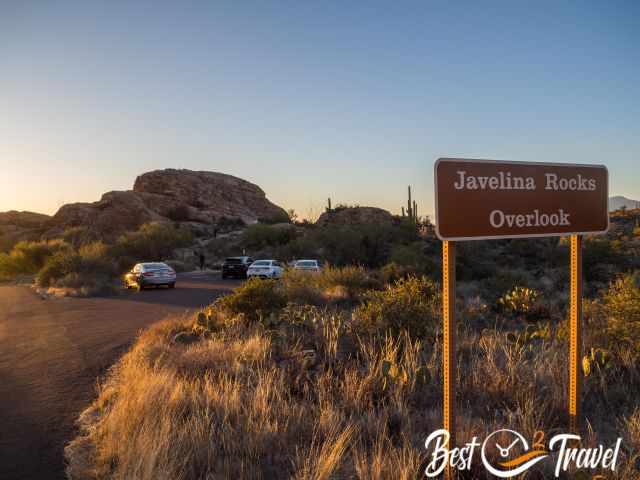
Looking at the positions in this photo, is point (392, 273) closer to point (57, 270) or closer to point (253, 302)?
point (253, 302)

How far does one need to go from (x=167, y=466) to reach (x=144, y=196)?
242 feet

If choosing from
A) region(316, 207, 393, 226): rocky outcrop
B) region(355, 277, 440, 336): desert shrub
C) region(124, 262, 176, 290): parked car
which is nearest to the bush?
region(124, 262, 176, 290): parked car

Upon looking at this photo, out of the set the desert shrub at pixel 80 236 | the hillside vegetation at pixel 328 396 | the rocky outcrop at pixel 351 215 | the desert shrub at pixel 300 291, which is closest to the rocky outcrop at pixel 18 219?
the desert shrub at pixel 80 236

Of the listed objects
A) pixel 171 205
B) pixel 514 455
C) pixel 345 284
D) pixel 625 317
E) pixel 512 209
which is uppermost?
pixel 171 205

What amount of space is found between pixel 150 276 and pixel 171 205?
51.8 meters

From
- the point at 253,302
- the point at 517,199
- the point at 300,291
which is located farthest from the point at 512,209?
Result: the point at 300,291

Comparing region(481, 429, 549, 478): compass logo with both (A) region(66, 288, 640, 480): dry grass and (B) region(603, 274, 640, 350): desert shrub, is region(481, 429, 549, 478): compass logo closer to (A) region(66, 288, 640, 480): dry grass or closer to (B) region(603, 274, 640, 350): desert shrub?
(A) region(66, 288, 640, 480): dry grass

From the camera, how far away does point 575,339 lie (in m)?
3.96

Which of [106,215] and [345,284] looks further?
[106,215]

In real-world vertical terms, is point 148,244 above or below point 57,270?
above

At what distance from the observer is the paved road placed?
4.64 metres

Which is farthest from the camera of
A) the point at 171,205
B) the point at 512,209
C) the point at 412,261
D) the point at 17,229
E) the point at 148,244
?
the point at 171,205

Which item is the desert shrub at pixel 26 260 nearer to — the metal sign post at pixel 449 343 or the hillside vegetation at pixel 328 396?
the hillside vegetation at pixel 328 396

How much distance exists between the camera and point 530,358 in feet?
21.7
